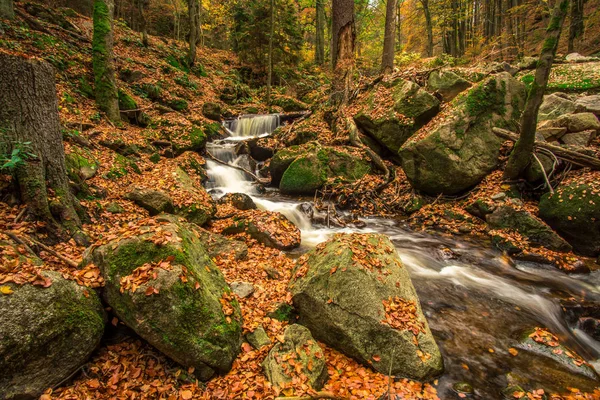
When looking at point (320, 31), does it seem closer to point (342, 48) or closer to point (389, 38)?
point (389, 38)

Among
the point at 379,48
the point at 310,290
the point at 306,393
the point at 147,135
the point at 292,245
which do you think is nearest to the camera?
the point at 306,393

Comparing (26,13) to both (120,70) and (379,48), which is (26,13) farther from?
(379,48)

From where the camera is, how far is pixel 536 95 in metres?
7.39

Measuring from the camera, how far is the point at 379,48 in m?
39.2

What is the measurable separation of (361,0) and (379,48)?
12.5m

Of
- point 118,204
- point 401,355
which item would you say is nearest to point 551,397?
point 401,355

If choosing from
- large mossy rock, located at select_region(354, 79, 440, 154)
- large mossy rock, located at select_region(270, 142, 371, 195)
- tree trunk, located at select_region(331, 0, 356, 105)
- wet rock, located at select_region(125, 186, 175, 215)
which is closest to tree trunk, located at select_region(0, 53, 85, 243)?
wet rock, located at select_region(125, 186, 175, 215)

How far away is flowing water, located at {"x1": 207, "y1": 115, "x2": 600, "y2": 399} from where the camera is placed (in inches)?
164

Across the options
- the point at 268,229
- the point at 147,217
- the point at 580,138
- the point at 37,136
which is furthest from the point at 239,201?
the point at 580,138

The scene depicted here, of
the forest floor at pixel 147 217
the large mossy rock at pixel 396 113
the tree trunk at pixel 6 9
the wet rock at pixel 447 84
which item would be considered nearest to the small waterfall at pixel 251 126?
the forest floor at pixel 147 217

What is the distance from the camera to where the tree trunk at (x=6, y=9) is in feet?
36.6

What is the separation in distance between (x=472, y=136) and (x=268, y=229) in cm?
733

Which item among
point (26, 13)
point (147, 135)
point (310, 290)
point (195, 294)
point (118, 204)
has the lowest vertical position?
point (310, 290)

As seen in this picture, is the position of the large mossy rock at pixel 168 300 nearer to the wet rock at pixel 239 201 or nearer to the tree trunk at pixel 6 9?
the wet rock at pixel 239 201
